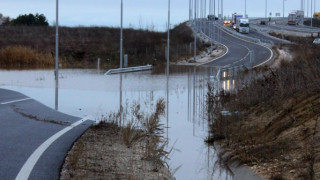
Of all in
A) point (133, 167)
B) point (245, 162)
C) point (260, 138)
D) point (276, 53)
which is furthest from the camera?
point (276, 53)

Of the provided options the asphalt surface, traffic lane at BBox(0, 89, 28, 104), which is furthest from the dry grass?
traffic lane at BBox(0, 89, 28, 104)

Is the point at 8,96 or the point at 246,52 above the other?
the point at 246,52

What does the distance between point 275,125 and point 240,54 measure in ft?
156

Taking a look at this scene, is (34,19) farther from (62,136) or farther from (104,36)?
(62,136)

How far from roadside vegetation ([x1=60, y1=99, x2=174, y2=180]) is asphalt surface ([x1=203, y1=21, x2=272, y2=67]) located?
31.9 metres

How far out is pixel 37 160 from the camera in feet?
30.1

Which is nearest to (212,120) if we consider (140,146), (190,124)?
(190,124)

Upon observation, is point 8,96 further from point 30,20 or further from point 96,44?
point 30,20

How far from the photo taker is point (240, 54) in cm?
6056

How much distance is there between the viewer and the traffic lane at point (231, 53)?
53.5 meters

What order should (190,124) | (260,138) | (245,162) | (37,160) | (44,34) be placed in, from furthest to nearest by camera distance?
(44,34) → (190,124) → (260,138) → (245,162) → (37,160)

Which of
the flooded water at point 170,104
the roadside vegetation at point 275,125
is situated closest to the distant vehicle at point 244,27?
the flooded water at point 170,104

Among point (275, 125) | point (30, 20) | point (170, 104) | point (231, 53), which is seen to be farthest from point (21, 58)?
point (30, 20)

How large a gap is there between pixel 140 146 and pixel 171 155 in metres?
0.78
